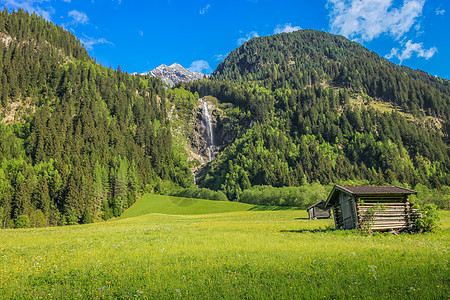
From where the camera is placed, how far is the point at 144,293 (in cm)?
952

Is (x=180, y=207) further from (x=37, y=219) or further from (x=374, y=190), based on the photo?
(x=374, y=190)

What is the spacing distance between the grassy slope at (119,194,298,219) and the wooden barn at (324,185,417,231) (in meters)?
79.7

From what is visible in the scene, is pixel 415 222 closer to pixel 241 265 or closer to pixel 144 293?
pixel 241 265

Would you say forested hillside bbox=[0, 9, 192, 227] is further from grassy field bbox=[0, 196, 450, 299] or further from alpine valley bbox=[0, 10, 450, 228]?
grassy field bbox=[0, 196, 450, 299]

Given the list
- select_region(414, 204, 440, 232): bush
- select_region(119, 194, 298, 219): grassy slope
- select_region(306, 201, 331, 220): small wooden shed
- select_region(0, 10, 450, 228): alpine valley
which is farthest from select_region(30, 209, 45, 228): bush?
select_region(414, 204, 440, 232): bush

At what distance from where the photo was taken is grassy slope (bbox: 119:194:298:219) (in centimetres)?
11263

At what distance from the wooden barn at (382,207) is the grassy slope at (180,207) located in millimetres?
79739

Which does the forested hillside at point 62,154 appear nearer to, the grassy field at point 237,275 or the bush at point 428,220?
the grassy field at point 237,275

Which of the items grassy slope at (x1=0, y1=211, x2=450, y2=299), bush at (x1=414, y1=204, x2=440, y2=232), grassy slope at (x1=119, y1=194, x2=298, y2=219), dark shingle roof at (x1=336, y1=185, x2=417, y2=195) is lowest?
grassy slope at (x1=119, y1=194, x2=298, y2=219)

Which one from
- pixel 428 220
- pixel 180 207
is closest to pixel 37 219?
pixel 180 207

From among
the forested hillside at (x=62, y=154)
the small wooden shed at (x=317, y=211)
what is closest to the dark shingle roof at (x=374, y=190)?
the small wooden shed at (x=317, y=211)

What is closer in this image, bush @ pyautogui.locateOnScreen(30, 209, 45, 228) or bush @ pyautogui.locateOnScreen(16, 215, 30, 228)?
bush @ pyautogui.locateOnScreen(16, 215, 30, 228)

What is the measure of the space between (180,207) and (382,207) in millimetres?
102698

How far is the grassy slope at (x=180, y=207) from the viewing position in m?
113
